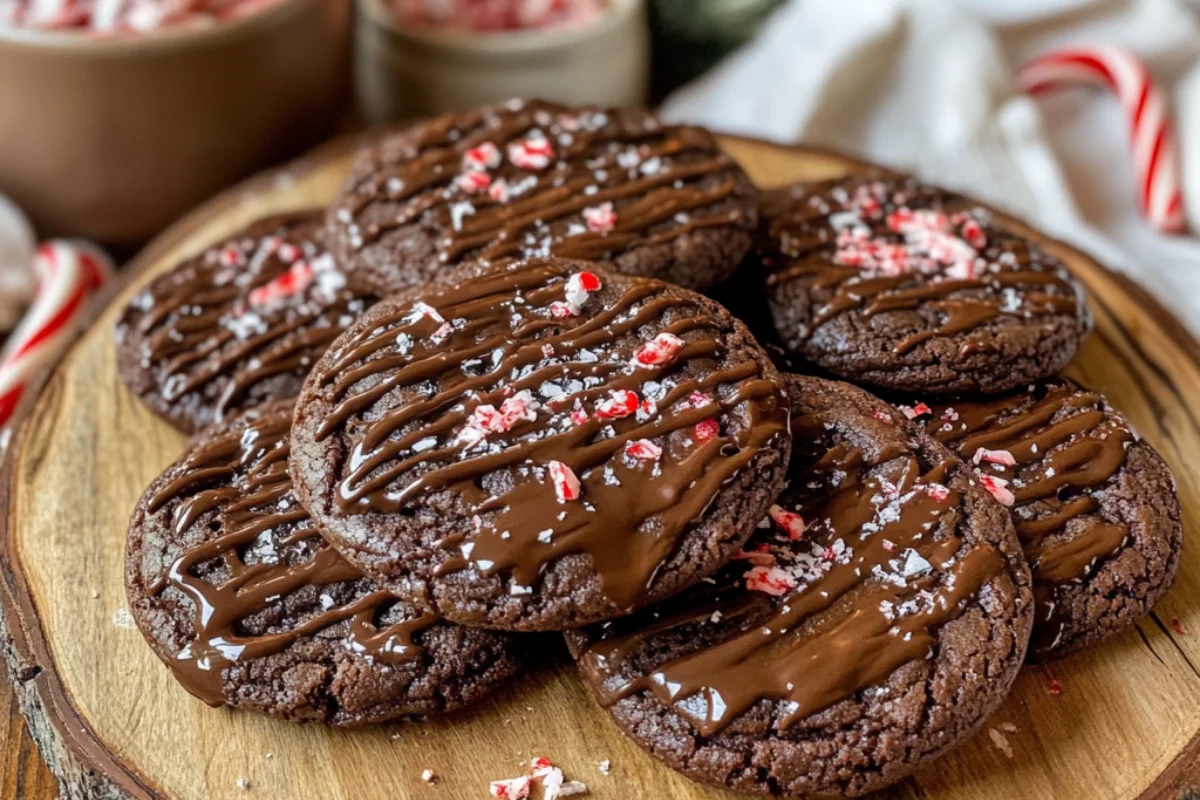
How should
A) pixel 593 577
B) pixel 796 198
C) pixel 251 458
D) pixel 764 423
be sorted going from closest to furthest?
pixel 593 577, pixel 764 423, pixel 251 458, pixel 796 198

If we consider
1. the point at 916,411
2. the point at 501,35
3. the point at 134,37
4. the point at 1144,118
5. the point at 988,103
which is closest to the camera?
the point at 916,411

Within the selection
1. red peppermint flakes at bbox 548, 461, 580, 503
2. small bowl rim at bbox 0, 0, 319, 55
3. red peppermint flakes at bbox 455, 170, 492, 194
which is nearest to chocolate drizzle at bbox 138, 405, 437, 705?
red peppermint flakes at bbox 548, 461, 580, 503

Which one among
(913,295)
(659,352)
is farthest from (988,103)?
(659,352)

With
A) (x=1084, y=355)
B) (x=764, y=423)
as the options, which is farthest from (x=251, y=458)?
(x=1084, y=355)

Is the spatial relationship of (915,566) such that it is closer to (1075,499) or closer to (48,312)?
(1075,499)

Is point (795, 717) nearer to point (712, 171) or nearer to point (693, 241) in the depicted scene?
point (693, 241)
